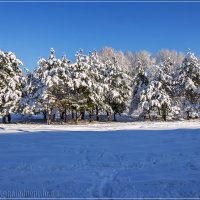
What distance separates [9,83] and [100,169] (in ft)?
122

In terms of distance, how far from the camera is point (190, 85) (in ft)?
175

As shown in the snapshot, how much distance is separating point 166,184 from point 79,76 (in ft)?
126

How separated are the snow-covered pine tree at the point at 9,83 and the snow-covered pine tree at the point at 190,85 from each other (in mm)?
25809

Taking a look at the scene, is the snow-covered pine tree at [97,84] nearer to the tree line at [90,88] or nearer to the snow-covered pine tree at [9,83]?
the tree line at [90,88]

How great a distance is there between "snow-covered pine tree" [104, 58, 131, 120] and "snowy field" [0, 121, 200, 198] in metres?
36.8

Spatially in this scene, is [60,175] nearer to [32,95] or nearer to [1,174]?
[1,174]

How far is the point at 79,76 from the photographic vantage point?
159 feet

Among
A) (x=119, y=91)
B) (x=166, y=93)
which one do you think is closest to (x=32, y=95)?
(x=119, y=91)

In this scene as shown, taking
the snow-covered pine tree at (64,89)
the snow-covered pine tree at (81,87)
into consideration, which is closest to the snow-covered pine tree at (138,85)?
the snow-covered pine tree at (81,87)

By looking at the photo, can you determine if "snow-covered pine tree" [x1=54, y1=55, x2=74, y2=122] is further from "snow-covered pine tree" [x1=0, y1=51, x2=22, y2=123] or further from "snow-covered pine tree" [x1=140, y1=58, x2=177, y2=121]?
"snow-covered pine tree" [x1=140, y1=58, x2=177, y2=121]

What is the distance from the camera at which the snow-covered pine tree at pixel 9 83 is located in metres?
47.3

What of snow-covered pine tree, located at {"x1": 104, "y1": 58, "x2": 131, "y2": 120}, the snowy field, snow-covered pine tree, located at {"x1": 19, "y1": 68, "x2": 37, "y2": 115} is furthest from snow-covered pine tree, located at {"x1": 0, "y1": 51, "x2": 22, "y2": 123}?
the snowy field

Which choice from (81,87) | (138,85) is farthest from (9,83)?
(138,85)

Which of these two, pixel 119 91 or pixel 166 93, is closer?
pixel 166 93
